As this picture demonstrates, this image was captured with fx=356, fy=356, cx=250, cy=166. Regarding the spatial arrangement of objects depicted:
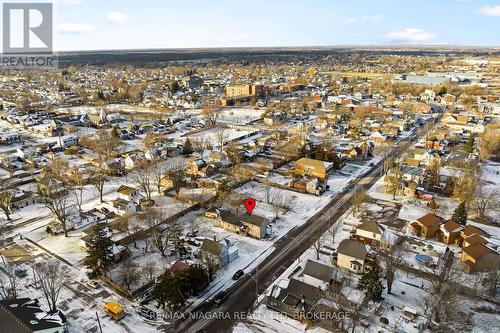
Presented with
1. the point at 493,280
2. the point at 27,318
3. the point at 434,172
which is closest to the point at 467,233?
the point at 493,280

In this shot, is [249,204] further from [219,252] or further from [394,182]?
[394,182]

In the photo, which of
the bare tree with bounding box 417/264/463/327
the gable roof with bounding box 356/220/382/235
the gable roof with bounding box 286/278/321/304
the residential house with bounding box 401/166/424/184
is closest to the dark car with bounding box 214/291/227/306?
the gable roof with bounding box 286/278/321/304

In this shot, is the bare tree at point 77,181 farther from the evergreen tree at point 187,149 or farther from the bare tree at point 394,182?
the bare tree at point 394,182

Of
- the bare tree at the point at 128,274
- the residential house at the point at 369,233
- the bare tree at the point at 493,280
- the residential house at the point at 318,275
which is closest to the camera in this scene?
the bare tree at the point at 493,280

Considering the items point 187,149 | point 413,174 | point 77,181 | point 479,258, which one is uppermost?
point 187,149

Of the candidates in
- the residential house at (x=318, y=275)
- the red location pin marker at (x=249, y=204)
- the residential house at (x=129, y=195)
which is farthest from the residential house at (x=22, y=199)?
the residential house at (x=318, y=275)

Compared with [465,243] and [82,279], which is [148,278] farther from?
[465,243]
